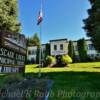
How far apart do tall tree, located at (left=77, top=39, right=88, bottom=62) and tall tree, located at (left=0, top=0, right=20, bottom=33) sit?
2174 centimetres

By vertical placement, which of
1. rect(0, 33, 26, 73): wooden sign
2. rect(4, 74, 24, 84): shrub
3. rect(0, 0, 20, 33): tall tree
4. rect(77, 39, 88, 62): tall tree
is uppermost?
rect(0, 0, 20, 33): tall tree

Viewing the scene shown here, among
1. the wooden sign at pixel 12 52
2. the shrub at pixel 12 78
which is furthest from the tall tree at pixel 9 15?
the wooden sign at pixel 12 52

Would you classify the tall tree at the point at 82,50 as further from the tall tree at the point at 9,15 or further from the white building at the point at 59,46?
the tall tree at the point at 9,15

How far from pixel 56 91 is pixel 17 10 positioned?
28528 mm

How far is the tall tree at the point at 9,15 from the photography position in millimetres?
33250

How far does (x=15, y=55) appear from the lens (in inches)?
408

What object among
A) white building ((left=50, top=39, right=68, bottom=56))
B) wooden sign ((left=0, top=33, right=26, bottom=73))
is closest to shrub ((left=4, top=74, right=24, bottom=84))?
wooden sign ((left=0, top=33, right=26, bottom=73))

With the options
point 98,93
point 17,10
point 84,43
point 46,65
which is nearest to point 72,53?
point 84,43

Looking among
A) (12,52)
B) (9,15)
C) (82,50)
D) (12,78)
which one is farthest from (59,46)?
(12,52)

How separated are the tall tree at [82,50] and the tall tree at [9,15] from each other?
21.7m

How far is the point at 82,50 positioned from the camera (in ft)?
180

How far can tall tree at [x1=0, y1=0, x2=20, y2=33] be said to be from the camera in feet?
109

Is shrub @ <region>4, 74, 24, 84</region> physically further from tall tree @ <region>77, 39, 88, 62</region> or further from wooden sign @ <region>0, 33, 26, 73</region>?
tall tree @ <region>77, 39, 88, 62</region>

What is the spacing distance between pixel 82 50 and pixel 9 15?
23.6 m
